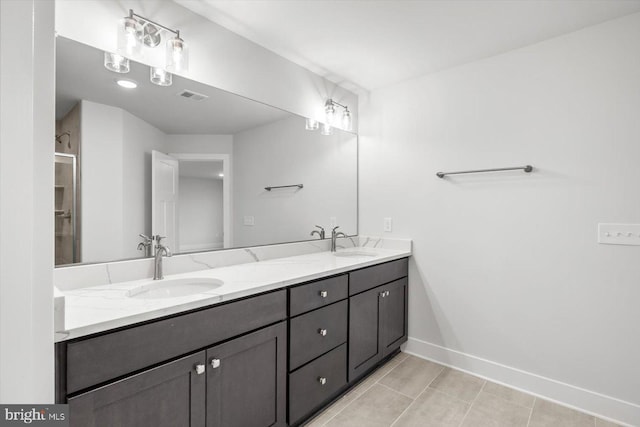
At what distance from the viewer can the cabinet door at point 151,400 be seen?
0.94 metres

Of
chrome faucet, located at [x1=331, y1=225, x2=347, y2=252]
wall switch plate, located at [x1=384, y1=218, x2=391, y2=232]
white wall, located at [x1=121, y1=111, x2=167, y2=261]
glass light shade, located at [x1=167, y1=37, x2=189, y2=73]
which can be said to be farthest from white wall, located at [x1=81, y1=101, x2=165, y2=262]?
wall switch plate, located at [x1=384, y1=218, x2=391, y2=232]

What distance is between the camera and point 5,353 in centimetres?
49

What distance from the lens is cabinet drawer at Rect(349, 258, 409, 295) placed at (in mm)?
2025

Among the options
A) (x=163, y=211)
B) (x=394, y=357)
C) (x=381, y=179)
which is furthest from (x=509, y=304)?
(x=163, y=211)

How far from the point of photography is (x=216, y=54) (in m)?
1.85

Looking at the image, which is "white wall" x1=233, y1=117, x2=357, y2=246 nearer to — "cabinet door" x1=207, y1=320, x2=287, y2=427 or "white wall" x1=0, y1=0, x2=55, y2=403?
"cabinet door" x1=207, y1=320, x2=287, y2=427

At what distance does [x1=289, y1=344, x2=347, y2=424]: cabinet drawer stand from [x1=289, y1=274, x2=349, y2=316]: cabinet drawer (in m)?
0.31

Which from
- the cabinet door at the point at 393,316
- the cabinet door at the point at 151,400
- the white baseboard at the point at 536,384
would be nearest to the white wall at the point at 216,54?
the cabinet door at the point at 151,400

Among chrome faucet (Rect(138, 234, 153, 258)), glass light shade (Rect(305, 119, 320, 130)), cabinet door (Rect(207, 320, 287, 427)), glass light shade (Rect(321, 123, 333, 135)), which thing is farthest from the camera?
glass light shade (Rect(321, 123, 333, 135))

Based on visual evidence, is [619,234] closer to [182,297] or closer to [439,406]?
[439,406]

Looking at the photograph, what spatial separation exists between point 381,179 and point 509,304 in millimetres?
1340

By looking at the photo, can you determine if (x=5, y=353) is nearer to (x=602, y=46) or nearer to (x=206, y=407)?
(x=206, y=407)

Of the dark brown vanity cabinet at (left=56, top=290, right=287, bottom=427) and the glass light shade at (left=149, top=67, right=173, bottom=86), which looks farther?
the glass light shade at (left=149, top=67, right=173, bottom=86)

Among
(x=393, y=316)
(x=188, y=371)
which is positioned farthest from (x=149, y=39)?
(x=393, y=316)
